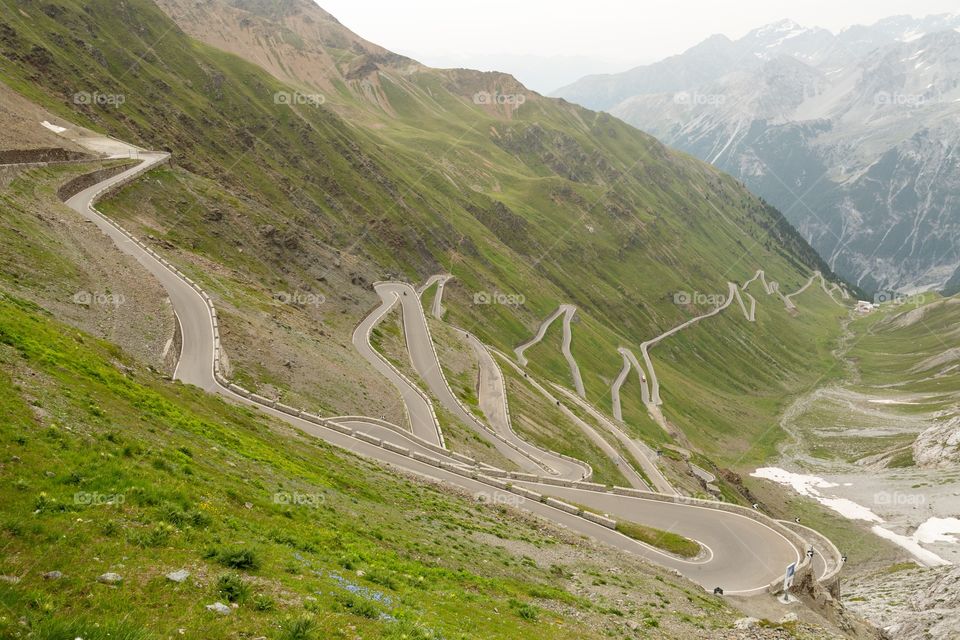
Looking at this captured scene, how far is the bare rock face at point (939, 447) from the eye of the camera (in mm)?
104250

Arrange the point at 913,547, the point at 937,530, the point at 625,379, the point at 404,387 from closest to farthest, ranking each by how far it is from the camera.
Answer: the point at 404,387, the point at 913,547, the point at 937,530, the point at 625,379

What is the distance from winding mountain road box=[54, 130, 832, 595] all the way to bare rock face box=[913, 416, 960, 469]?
8092 centimetres

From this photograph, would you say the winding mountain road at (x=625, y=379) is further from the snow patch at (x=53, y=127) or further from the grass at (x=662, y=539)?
the snow patch at (x=53, y=127)

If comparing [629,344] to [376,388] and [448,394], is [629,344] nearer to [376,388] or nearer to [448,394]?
[448,394]

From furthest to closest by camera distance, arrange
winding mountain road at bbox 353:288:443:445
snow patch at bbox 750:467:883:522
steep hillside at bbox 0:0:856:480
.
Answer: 1. snow patch at bbox 750:467:883:522
2. steep hillside at bbox 0:0:856:480
3. winding mountain road at bbox 353:288:443:445

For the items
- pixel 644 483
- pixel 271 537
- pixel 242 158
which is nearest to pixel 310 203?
pixel 242 158

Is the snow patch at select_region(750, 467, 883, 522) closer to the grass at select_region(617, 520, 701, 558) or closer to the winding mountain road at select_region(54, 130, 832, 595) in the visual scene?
the winding mountain road at select_region(54, 130, 832, 595)

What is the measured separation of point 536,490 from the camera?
164 feet

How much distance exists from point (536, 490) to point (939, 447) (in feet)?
329

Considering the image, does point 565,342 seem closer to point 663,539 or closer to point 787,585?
point 663,539

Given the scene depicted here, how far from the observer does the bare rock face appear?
104250mm

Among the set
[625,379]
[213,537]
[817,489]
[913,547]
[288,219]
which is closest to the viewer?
[213,537]

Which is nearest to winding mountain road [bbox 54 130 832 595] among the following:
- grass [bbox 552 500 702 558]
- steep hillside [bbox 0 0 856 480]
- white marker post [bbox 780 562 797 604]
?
grass [bbox 552 500 702 558]

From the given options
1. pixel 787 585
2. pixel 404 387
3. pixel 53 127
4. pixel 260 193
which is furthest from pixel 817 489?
pixel 53 127
